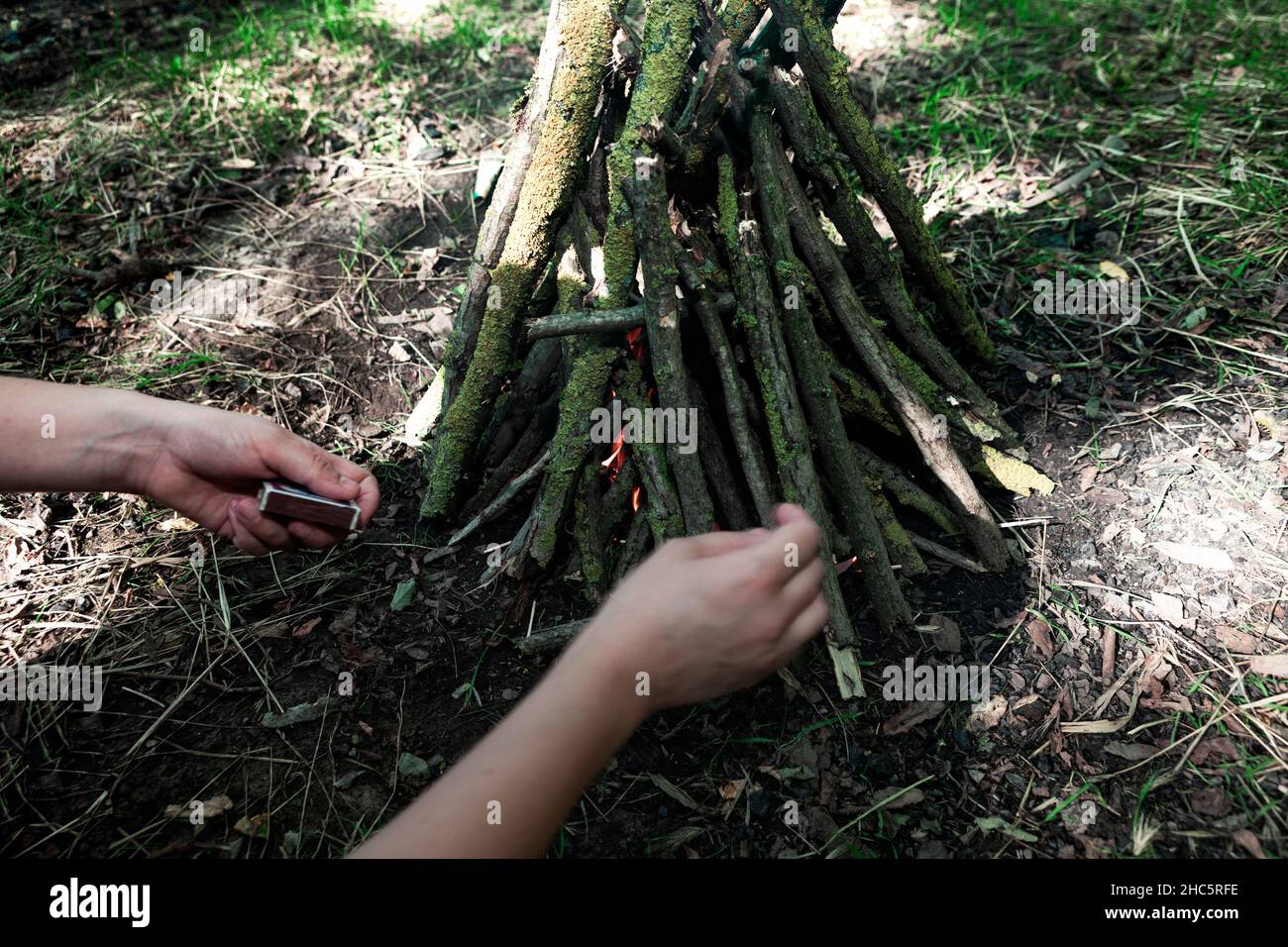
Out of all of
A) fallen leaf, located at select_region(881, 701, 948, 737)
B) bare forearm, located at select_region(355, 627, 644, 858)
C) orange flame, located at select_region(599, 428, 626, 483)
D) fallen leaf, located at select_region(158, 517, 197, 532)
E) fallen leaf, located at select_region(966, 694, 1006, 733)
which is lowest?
fallen leaf, located at select_region(158, 517, 197, 532)

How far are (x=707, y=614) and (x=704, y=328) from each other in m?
1.34

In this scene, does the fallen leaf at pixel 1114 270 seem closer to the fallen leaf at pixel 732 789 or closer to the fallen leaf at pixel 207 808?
the fallen leaf at pixel 732 789

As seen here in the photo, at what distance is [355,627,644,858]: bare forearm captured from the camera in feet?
4.91

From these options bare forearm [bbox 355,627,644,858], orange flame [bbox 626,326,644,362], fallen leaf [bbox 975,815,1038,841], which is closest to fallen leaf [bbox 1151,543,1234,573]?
fallen leaf [bbox 975,815,1038,841]

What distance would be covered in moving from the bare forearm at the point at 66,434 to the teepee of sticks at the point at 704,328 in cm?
111

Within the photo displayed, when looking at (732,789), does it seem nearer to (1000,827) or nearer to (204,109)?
(1000,827)

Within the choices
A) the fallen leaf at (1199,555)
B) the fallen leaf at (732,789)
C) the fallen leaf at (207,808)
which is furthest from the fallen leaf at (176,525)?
the fallen leaf at (1199,555)

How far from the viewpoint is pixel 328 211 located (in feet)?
15.9

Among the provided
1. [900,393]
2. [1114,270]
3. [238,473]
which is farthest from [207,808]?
[1114,270]

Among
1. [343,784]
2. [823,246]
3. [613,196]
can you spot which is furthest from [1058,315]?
[343,784]

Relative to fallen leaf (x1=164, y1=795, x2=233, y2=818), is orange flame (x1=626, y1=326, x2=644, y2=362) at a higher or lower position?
higher

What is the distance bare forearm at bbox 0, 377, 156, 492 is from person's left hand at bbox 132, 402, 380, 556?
0.06m

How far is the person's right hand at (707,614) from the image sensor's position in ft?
5.70

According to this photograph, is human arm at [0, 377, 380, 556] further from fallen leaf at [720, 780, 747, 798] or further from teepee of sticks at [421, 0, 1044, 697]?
fallen leaf at [720, 780, 747, 798]
